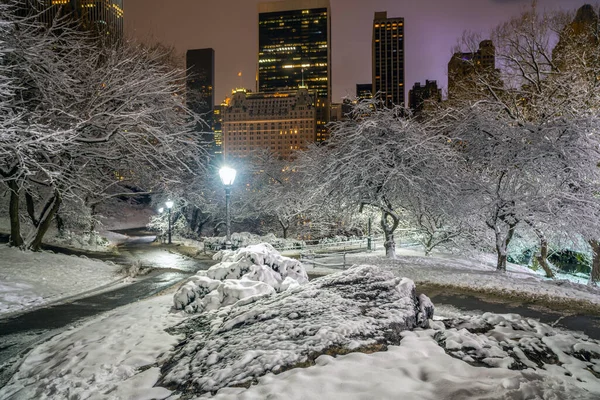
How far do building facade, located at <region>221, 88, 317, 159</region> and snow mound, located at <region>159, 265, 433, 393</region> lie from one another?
134661 mm

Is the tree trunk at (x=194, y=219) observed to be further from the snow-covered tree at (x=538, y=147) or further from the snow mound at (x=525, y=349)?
the snow mound at (x=525, y=349)

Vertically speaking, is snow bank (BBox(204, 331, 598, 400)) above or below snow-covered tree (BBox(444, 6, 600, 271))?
below

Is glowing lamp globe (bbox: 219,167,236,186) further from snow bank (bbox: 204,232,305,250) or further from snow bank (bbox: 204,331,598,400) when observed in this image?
snow bank (bbox: 204,232,305,250)

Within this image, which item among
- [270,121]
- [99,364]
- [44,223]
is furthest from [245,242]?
[270,121]

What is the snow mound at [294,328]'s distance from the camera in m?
4.53

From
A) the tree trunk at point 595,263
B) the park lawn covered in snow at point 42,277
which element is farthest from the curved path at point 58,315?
the tree trunk at point 595,263

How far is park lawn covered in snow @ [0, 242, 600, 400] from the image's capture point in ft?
11.9

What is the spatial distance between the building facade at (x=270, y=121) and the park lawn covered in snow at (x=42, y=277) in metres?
127

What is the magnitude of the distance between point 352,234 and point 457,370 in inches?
1140

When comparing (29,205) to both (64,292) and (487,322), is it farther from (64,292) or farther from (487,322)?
(487,322)

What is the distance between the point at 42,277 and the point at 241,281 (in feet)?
25.2

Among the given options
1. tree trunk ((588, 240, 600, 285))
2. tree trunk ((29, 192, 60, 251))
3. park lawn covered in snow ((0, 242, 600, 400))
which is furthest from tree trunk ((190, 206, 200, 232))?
tree trunk ((588, 240, 600, 285))

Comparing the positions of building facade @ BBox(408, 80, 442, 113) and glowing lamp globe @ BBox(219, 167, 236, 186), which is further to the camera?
building facade @ BBox(408, 80, 442, 113)

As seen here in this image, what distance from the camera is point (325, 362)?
4289 millimetres
